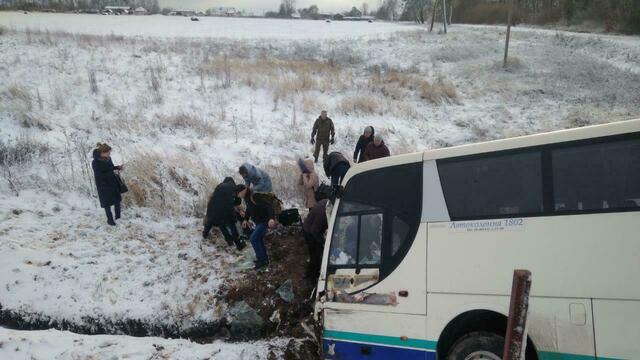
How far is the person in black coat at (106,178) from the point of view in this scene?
30.3 feet

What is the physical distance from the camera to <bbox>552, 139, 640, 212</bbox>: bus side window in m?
4.12

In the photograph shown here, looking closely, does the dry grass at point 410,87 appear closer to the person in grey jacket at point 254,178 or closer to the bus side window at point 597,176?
the person in grey jacket at point 254,178

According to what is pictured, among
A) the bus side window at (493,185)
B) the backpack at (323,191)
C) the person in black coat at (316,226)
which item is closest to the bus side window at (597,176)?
the bus side window at (493,185)

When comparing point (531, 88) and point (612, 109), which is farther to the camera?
point (531, 88)

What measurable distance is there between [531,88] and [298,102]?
12.8 metres

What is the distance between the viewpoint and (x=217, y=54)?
2553cm

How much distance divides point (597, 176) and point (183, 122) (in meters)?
13.7

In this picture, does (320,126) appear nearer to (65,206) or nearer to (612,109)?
(65,206)

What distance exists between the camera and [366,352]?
17.6 ft

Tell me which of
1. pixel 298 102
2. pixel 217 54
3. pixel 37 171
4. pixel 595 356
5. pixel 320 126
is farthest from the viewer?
pixel 217 54

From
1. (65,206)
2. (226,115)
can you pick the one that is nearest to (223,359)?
(65,206)

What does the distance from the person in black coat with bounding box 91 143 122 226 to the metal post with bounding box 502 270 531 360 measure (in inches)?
335

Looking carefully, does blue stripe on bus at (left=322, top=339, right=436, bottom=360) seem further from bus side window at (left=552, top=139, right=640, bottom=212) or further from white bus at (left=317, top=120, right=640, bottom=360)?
bus side window at (left=552, top=139, right=640, bottom=212)

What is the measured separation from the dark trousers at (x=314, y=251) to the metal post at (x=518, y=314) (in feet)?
13.6
